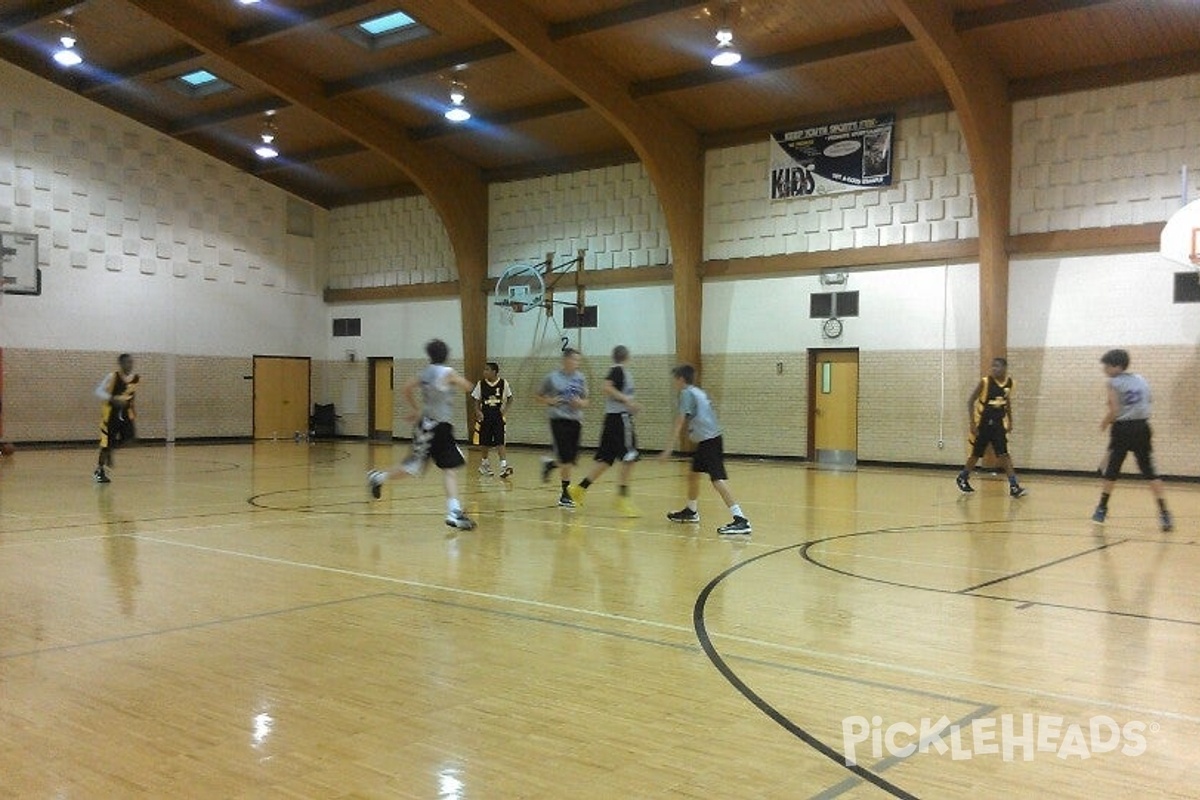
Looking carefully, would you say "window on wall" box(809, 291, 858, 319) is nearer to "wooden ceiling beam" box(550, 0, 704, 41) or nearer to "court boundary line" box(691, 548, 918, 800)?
"wooden ceiling beam" box(550, 0, 704, 41)

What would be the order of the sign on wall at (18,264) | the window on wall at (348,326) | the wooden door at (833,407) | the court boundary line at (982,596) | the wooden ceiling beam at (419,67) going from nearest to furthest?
1. the court boundary line at (982,596)
2. the wooden ceiling beam at (419,67)
3. the wooden door at (833,407)
4. the sign on wall at (18,264)
5. the window on wall at (348,326)

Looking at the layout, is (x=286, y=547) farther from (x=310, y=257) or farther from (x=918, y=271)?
(x=310, y=257)

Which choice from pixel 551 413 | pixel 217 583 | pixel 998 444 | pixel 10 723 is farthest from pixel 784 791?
pixel 998 444

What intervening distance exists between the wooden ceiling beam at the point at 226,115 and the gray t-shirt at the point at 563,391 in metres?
13.2

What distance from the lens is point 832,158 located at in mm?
18531

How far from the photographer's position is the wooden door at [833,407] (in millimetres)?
19000

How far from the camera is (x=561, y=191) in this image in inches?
890

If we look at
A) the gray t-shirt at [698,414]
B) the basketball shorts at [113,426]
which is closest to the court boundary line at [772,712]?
the gray t-shirt at [698,414]

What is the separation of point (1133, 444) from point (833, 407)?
957 cm

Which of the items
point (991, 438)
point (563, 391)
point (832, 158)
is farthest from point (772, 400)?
point (563, 391)

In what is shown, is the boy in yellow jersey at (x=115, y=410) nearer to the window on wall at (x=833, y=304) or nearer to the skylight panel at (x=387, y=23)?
the skylight panel at (x=387, y=23)

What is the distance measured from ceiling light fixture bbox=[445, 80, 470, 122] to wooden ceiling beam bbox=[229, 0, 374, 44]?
8.24ft

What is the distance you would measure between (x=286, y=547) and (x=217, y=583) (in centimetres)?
156

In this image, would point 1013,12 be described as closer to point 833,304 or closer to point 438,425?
point 833,304
